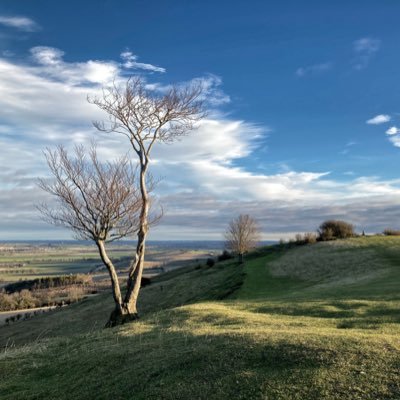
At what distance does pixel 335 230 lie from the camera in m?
58.1

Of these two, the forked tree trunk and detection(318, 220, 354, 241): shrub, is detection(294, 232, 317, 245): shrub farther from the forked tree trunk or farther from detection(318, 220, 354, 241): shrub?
the forked tree trunk

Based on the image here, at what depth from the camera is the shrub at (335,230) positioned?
186ft

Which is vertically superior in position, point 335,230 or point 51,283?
point 335,230

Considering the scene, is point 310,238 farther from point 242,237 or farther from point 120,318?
point 120,318

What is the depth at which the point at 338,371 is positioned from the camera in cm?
795

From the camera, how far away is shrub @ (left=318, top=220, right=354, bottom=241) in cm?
5670

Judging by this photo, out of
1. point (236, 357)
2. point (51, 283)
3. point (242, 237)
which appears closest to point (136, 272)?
point (236, 357)

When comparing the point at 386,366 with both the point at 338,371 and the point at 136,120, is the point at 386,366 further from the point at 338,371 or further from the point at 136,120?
the point at 136,120

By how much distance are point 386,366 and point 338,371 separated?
3.22ft

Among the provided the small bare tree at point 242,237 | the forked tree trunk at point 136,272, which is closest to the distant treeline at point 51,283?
the small bare tree at point 242,237

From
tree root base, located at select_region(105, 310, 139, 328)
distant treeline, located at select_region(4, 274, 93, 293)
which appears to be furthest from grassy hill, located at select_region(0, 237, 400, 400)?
distant treeline, located at select_region(4, 274, 93, 293)

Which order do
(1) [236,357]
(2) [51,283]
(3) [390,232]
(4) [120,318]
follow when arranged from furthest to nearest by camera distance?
(2) [51,283], (3) [390,232], (4) [120,318], (1) [236,357]

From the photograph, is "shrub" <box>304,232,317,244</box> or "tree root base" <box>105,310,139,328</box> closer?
"tree root base" <box>105,310,139,328</box>

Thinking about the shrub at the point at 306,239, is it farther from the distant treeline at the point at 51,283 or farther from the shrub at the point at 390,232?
the distant treeline at the point at 51,283
